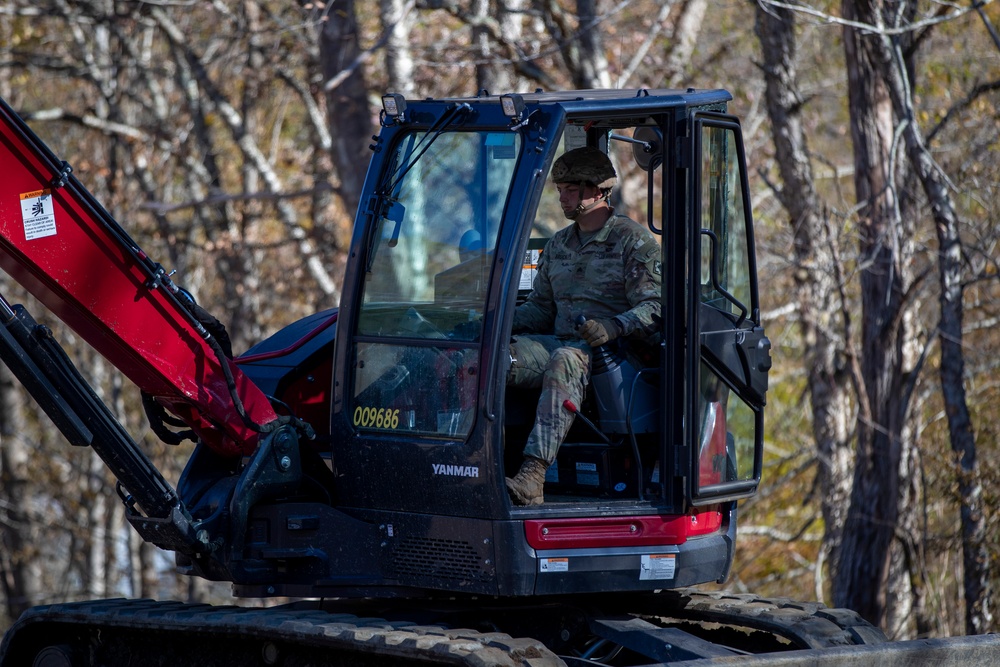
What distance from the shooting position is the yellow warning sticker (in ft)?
15.4

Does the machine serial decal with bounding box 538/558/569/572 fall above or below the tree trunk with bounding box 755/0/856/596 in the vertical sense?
below

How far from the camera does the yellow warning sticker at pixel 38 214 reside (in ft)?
15.4

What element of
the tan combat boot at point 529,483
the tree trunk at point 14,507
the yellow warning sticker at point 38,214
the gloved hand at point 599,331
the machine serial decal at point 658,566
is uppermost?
the yellow warning sticker at point 38,214

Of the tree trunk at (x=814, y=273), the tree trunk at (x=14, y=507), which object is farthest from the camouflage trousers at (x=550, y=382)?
the tree trunk at (x=14, y=507)

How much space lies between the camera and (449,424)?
15.5ft

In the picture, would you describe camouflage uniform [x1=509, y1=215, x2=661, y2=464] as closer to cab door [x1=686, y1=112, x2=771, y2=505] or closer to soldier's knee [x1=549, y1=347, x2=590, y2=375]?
soldier's knee [x1=549, y1=347, x2=590, y2=375]

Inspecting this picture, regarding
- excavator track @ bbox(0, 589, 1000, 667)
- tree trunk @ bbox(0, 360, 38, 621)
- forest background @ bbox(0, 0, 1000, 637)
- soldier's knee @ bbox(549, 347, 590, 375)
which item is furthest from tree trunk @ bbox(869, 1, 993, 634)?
tree trunk @ bbox(0, 360, 38, 621)

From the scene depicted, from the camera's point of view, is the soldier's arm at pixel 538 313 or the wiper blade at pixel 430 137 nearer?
the wiper blade at pixel 430 137

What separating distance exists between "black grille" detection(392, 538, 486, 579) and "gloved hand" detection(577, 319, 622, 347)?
3.02ft

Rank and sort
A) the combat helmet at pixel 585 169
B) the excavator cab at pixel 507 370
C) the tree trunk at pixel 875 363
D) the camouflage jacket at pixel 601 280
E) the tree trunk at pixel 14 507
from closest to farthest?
1. the excavator cab at pixel 507 370
2. the camouflage jacket at pixel 601 280
3. the combat helmet at pixel 585 169
4. the tree trunk at pixel 875 363
5. the tree trunk at pixel 14 507

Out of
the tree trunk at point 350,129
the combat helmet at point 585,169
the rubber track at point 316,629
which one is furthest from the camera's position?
the tree trunk at point 350,129

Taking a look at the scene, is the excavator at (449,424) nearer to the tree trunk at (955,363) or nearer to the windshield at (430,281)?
the windshield at (430,281)

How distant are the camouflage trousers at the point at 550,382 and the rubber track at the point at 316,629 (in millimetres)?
730

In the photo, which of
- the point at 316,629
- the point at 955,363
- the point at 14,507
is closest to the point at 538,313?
the point at 316,629
